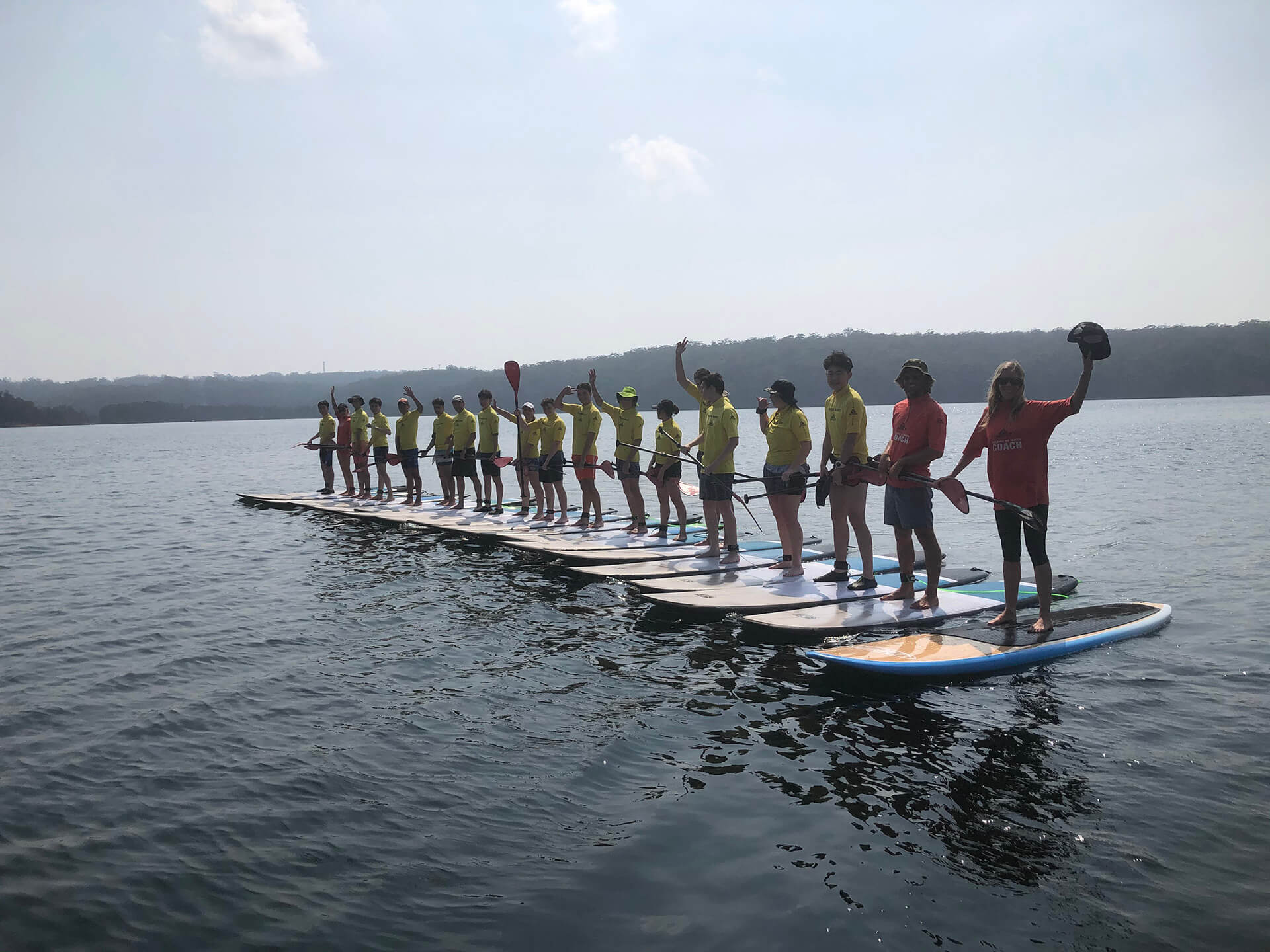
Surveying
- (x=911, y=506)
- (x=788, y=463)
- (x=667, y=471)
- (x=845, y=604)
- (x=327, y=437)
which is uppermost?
(x=327, y=437)

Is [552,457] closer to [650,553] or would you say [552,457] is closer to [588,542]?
[588,542]

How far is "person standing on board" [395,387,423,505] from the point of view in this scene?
17.9 metres

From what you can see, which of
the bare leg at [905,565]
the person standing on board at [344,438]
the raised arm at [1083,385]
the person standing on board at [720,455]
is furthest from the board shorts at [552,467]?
the raised arm at [1083,385]

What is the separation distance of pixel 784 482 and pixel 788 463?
0.24 m

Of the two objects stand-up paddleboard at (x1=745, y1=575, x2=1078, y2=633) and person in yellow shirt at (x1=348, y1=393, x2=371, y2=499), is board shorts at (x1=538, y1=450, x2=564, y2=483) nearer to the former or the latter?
person in yellow shirt at (x1=348, y1=393, x2=371, y2=499)

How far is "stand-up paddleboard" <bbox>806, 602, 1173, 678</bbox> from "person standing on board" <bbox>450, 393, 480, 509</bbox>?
11056 mm

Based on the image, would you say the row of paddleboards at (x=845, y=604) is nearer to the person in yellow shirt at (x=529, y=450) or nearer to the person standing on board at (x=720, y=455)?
the person standing on board at (x=720, y=455)

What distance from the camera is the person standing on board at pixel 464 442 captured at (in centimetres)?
1677

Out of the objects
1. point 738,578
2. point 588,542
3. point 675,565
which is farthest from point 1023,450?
point 588,542

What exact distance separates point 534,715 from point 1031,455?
4719 mm

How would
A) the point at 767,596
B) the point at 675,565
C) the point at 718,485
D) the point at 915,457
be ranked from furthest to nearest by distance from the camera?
the point at 675,565 → the point at 718,485 → the point at 767,596 → the point at 915,457

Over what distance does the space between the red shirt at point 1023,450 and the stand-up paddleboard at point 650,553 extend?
4526mm

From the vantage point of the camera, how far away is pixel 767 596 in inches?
359

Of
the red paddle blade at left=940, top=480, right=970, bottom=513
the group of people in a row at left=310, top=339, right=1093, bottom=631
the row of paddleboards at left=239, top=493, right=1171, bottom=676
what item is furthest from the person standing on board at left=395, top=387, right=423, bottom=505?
the red paddle blade at left=940, top=480, right=970, bottom=513
